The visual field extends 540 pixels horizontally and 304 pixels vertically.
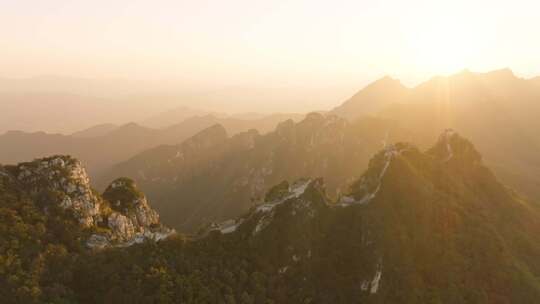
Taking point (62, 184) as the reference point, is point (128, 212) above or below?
below

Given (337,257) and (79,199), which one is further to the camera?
(337,257)

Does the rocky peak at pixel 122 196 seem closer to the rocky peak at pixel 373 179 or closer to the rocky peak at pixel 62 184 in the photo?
the rocky peak at pixel 62 184

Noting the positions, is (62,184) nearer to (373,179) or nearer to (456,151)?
(373,179)

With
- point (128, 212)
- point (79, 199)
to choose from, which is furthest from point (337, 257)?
point (79, 199)

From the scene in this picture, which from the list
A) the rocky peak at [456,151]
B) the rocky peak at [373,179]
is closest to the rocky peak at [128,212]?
the rocky peak at [373,179]

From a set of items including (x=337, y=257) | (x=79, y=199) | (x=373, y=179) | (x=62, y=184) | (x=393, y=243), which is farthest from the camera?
(x=373, y=179)

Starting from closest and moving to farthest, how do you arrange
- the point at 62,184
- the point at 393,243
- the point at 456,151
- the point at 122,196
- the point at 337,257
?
the point at 393,243 → the point at 337,257 → the point at 62,184 → the point at 122,196 → the point at 456,151

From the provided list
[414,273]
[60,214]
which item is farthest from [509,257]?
[60,214]

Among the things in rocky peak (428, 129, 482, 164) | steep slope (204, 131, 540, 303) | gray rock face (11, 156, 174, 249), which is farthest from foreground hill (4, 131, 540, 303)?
rocky peak (428, 129, 482, 164)
